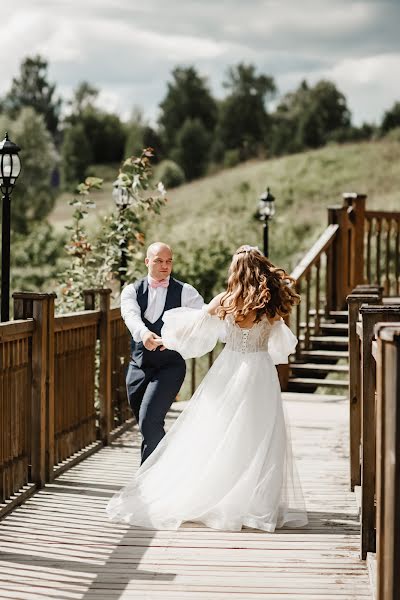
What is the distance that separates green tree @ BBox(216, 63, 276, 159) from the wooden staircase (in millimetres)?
54209

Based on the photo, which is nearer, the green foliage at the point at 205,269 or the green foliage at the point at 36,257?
the green foliage at the point at 205,269

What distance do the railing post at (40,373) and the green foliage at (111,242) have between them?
13.1ft

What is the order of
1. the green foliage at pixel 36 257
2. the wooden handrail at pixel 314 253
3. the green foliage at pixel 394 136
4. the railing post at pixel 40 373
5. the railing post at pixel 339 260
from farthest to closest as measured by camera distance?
the green foliage at pixel 394 136
the green foliage at pixel 36 257
the railing post at pixel 339 260
the wooden handrail at pixel 314 253
the railing post at pixel 40 373

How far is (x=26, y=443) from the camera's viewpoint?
680 centimetres

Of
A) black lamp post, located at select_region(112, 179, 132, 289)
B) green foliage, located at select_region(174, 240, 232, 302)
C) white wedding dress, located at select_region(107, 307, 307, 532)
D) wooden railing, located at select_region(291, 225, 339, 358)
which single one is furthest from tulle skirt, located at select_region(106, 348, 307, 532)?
green foliage, located at select_region(174, 240, 232, 302)

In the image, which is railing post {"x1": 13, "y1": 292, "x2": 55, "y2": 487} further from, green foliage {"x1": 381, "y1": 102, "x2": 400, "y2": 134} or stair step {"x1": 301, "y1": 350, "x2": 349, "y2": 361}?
green foliage {"x1": 381, "y1": 102, "x2": 400, "y2": 134}

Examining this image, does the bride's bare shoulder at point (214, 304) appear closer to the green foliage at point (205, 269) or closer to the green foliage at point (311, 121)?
the green foliage at point (205, 269)

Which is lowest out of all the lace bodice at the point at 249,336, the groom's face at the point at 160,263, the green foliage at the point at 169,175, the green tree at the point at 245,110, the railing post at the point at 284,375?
the railing post at the point at 284,375

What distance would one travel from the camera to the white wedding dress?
19.8 ft

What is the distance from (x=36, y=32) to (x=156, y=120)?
21487 mm

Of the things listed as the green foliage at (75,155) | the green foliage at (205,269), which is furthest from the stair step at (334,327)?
the green foliage at (75,155)

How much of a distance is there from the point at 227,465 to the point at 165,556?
90cm

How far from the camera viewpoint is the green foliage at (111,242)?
11320 millimetres

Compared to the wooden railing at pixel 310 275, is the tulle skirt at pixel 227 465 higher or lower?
lower
